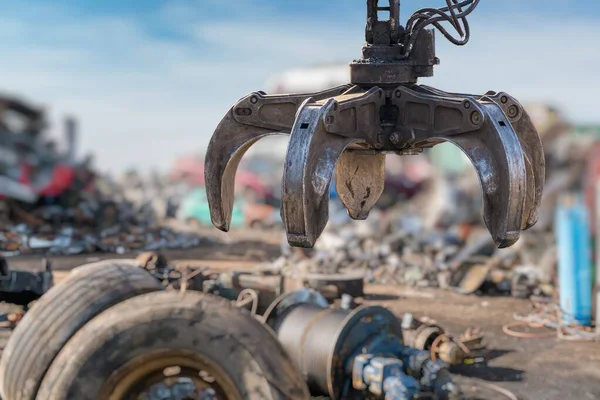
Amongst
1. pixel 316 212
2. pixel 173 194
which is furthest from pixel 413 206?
pixel 316 212

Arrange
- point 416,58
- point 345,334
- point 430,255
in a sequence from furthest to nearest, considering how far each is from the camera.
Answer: point 430,255 → point 345,334 → point 416,58

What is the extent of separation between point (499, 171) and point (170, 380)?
2150 millimetres

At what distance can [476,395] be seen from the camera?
7.04 metres

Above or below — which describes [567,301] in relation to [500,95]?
below

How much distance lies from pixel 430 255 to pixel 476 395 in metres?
6.60

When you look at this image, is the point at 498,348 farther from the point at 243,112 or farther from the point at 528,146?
the point at 243,112

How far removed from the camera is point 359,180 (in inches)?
191

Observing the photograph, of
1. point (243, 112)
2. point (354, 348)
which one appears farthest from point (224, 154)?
point (354, 348)

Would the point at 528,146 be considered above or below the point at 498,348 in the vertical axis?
above

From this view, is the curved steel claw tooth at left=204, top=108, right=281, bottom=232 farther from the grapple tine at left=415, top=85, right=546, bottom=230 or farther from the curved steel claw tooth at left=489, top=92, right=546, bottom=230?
the curved steel claw tooth at left=489, top=92, right=546, bottom=230

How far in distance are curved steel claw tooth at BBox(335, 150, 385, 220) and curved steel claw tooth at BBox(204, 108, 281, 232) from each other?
0.70 m

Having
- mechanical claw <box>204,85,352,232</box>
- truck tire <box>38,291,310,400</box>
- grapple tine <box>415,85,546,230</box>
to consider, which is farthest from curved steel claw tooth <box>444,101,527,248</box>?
truck tire <box>38,291,310,400</box>

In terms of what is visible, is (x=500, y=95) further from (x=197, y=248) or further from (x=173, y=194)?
(x=173, y=194)

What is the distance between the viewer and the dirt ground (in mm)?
7312
